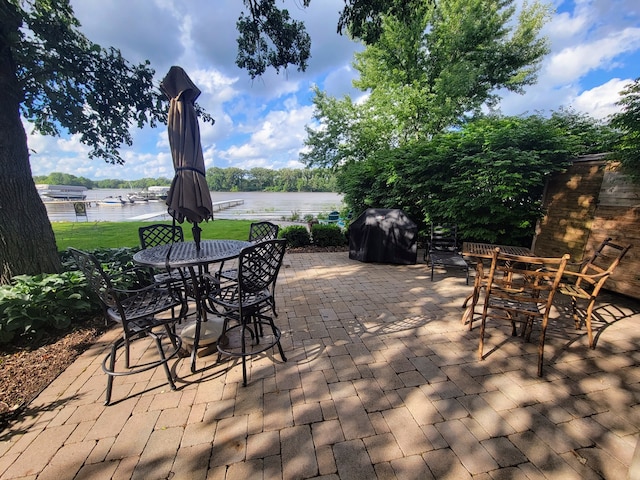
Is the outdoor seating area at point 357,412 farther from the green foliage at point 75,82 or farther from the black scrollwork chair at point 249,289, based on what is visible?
the green foliage at point 75,82

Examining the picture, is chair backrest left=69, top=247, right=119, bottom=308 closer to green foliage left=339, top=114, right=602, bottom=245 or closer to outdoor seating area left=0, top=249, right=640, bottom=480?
outdoor seating area left=0, top=249, right=640, bottom=480

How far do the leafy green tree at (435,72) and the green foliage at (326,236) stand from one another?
525 cm

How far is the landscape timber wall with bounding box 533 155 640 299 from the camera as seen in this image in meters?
3.46

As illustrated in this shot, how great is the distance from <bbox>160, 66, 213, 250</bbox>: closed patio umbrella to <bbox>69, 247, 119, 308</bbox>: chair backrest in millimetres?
694

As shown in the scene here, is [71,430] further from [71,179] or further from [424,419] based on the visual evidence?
[71,179]

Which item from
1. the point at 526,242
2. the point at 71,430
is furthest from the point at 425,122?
the point at 71,430

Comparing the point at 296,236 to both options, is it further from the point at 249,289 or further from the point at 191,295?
the point at 249,289

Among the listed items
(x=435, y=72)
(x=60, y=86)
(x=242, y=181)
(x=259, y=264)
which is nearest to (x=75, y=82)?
(x=60, y=86)

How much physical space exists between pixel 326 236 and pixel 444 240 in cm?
309

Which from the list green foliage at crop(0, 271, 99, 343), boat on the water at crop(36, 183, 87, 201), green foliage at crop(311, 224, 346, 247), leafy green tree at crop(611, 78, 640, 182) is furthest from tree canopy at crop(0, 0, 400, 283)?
boat on the water at crop(36, 183, 87, 201)

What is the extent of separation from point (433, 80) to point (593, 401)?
12.3m

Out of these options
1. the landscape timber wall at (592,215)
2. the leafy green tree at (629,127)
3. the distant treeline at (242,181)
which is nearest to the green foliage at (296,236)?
the landscape timber wall at (592,215)

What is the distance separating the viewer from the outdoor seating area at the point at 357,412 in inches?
52.9

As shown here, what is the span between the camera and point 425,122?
399 inches
